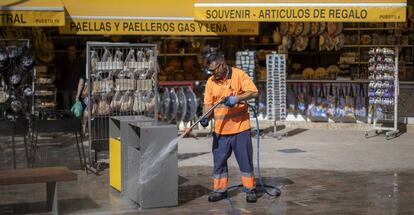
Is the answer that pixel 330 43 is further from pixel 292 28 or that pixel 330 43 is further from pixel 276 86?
pixel 276 86

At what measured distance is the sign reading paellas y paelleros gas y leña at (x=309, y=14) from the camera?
14477mm

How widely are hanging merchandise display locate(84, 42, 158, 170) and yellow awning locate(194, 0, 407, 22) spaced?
3.63 m

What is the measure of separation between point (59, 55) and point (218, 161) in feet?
32.6

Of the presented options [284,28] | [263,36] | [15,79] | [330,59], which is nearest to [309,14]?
[284,28]

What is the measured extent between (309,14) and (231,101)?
636 cm

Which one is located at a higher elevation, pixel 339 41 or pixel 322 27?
pixel 322 27

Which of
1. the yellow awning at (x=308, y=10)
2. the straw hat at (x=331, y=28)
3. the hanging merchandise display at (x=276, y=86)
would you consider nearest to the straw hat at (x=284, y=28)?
the straw hat at (x=331, y=28)

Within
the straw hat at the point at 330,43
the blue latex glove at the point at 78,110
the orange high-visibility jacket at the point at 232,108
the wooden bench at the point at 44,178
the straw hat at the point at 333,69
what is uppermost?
the straw hat at the point at 330,43

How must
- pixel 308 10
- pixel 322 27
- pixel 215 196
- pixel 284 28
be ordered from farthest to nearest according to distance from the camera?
pixel 284 28 → pixel 322 27 → pixel 308 10 → pixel 215 196

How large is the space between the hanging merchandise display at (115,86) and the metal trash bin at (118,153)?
927mm

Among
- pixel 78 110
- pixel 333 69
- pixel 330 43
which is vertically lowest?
pixel 78 110

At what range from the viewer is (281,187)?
33.3 feet

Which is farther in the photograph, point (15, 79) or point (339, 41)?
point (339, 41)

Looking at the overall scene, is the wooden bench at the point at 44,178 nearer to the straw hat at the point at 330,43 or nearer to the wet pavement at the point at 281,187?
the wet pavement at the point at 281,187
